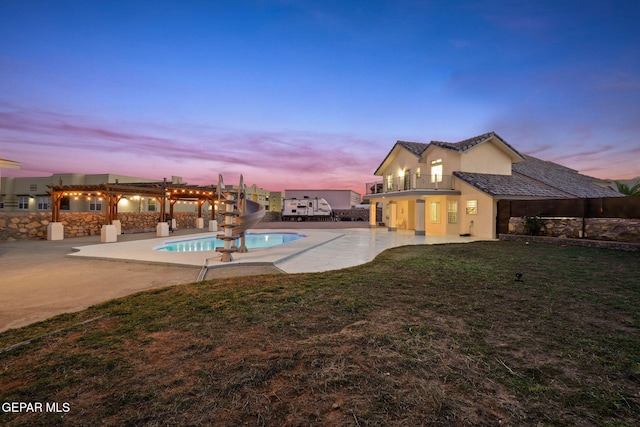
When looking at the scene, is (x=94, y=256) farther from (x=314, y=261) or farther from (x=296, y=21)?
(x=296, y=21)

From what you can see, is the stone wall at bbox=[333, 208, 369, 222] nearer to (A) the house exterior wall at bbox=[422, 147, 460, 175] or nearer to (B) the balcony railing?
(B) the balcony railing

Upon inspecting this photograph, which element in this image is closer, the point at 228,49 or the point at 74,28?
the point at 74,28

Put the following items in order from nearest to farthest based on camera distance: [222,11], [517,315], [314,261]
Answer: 1. [517,315]
2. [314,261]
3. [222,11]

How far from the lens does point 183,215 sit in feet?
92.0

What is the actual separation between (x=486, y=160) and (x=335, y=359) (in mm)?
24105

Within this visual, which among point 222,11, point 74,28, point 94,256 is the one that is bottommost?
point 94,256

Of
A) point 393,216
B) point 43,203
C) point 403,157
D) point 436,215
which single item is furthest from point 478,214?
point 43,203

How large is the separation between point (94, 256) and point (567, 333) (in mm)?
13947

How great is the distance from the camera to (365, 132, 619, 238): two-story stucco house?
19.3 m

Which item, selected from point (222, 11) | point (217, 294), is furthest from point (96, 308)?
point (222, 11)

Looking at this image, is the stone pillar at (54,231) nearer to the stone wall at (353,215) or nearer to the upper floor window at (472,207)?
the upper floor window at (472,207)

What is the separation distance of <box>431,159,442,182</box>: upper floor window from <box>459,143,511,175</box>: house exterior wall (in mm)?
1731

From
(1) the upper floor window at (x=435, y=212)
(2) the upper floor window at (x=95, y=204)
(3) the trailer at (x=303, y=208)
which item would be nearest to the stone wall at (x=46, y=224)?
(2) the upper floor window at (x=95, y=204)

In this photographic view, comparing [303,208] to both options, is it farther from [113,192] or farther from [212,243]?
[113,192]
